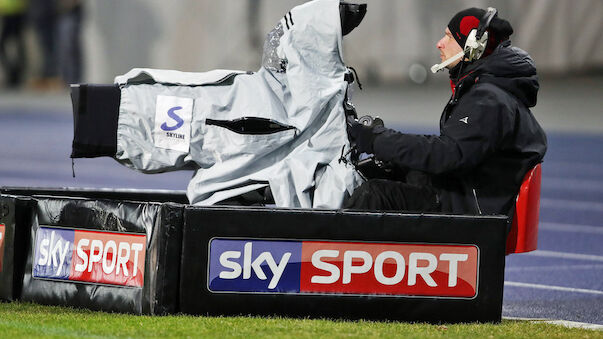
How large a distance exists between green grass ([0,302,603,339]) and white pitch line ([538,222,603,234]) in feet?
15.4

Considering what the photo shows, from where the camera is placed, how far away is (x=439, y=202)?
558cm

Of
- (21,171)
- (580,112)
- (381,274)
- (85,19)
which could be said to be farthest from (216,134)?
(85,19)

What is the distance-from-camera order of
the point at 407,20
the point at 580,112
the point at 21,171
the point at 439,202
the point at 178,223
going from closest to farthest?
the point at 178,223 → the point at 439,202 → the point at 21,171 → the point at 580,112 → the point at 407,20

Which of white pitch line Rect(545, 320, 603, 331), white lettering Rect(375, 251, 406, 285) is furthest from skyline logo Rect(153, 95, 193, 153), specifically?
white pitch line Rect(545, 320, 603, 331)

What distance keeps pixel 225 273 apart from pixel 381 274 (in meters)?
0.69

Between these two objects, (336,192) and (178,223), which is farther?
(336,192)

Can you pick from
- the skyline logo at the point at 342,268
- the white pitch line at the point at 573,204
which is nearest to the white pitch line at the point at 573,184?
the white pitch line at the point at 573,204

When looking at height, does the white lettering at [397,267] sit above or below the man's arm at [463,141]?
below

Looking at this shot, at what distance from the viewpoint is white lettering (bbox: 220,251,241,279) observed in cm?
520

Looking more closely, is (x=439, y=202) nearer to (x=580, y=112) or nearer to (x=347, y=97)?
(x=347, y=97)

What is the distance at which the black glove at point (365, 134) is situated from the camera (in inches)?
215

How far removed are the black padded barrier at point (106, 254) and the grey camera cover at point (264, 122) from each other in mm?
425

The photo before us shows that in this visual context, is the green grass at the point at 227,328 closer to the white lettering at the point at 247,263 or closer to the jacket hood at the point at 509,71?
the white lettering at the point at 247,263

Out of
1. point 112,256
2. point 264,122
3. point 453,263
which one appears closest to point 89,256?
point 112,256
